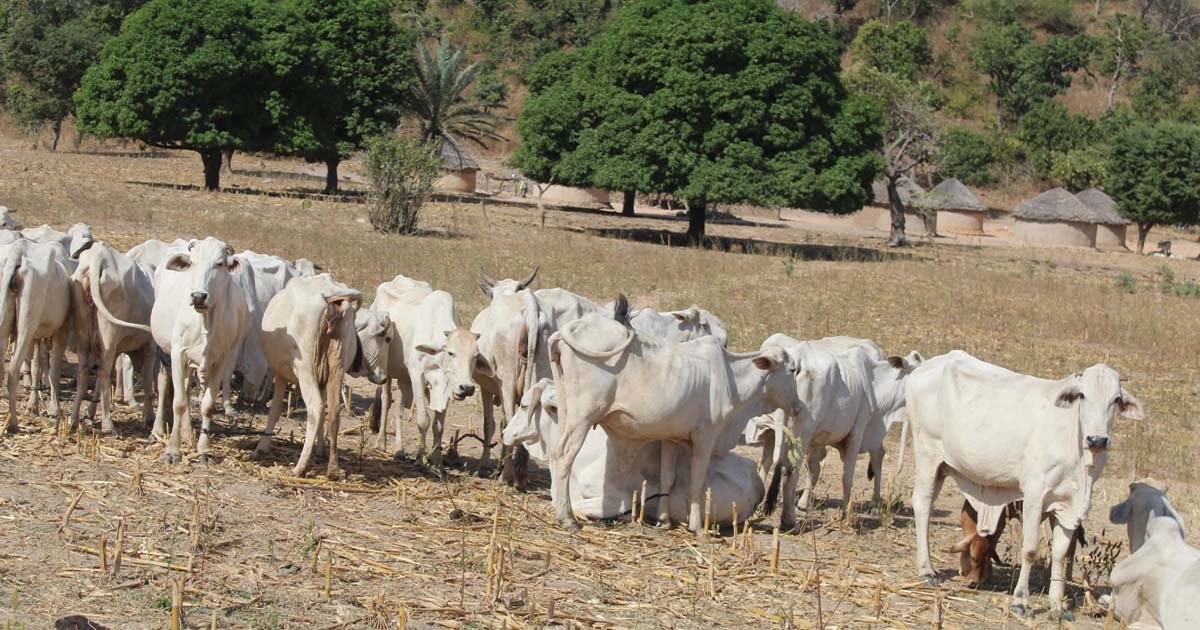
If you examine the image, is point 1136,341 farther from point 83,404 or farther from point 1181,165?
point 1181,165

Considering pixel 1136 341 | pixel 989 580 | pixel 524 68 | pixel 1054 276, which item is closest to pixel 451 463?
pixel 989 580

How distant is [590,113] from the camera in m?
37.0

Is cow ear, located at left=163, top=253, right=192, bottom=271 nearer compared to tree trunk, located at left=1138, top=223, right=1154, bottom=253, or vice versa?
cow ear, located at left=163, top=253, right=192, bottom=271

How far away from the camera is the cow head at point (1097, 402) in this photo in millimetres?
8367

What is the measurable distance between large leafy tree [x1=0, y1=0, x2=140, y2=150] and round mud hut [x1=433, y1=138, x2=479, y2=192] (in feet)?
53.1

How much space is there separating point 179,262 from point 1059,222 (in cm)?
4529

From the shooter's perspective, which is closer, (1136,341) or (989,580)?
(989,580)

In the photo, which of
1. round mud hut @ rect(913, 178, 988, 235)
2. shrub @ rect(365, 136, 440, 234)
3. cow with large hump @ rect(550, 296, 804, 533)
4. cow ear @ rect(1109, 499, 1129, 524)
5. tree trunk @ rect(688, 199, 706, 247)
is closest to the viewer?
cow ear @ rect(1109, 499, 1129, 524)

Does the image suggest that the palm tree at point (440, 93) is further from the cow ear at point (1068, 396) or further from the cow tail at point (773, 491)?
the cow ear at point (1068, 396)

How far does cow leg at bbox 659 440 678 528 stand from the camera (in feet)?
33.1

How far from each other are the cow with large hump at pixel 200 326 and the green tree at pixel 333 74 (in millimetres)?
28164

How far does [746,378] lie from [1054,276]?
77.5 ft

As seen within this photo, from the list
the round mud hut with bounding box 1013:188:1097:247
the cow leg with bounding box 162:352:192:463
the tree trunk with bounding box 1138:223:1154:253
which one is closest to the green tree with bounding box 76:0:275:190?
the cow leg with bounding box 162:352:192:463

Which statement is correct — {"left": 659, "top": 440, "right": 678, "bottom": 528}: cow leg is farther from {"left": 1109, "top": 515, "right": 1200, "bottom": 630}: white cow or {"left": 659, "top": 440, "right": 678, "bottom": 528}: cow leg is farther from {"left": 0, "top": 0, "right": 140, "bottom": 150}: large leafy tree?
{"left": 0, "top": 0, "right": 140, "bottom": 150}: large leafy tree
